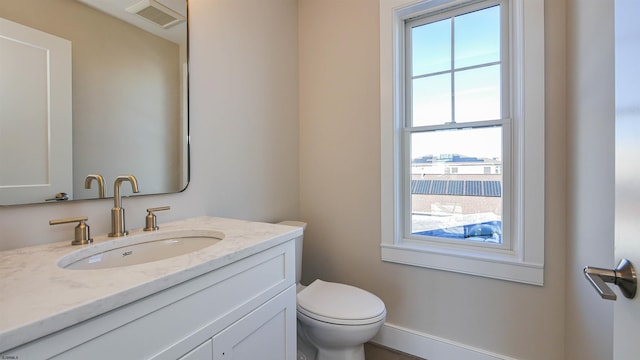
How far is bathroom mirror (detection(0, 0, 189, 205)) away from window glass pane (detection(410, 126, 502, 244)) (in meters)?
1.35

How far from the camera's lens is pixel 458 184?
1.62 metres

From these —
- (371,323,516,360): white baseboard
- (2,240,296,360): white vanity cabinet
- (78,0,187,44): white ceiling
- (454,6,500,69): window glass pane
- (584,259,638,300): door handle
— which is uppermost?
(454,6,500,69): window glass pane

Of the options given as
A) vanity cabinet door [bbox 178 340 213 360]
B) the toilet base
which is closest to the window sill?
the toilet base

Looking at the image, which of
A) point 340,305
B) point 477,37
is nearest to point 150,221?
point 340,305

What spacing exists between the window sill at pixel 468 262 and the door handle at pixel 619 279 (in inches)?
39.4

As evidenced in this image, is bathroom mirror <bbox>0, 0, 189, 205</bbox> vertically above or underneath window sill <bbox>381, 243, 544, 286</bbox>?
above

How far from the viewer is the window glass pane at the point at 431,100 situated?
1.65m

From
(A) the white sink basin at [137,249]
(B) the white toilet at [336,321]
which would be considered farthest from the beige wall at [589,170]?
(A) the white sink basin at [137,249]

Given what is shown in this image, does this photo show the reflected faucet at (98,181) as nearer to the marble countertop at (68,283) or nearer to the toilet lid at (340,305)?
the marble countertop at (68,283)

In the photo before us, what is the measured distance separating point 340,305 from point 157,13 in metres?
1.56

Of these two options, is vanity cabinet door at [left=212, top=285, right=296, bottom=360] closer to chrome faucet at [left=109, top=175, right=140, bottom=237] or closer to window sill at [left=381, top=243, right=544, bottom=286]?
chrome faucet at [left=109, top=175, right=140, bottom=237]

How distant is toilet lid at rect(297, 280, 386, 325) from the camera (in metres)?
1.27

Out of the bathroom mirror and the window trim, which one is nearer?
the bathroom mirror

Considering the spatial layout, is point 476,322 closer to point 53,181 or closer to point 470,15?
point 470,15
